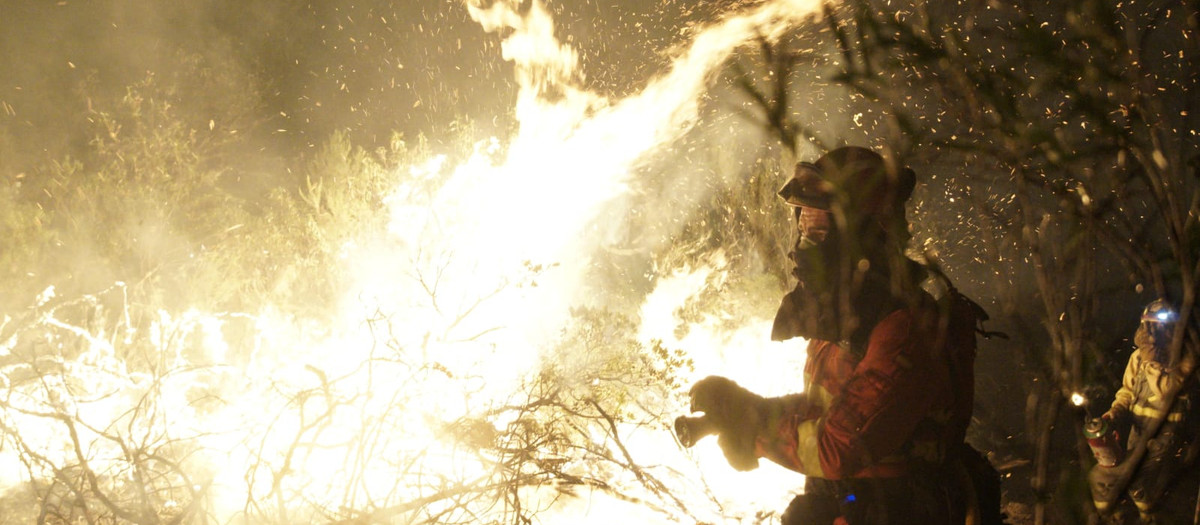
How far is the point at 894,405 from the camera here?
1.84 m

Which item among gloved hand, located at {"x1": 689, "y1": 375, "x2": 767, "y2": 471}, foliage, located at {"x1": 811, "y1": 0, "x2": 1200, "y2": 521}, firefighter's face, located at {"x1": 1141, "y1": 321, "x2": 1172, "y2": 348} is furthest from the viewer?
firefighter's face, located at {"x1": 1141, "y1": 321, "x2": 1172, "y2": 348}

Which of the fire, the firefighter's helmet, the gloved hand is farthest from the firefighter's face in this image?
the gloved hand

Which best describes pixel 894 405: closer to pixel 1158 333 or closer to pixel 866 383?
pixel 866 383

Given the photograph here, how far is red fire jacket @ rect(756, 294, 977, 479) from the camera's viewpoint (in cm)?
185

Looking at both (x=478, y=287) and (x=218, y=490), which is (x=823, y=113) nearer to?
(x=478, y=287)

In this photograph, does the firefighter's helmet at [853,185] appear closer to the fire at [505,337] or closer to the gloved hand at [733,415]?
the gloved hand at [733,415]

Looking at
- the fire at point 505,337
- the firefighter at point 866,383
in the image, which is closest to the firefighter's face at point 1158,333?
the fire at point 505,337

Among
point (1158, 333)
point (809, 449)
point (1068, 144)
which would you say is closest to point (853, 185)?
point (1068, 144)

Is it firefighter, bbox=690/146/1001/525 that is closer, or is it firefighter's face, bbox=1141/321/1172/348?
firefighter, bbox=690/146/1001/525

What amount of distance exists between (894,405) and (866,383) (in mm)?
82

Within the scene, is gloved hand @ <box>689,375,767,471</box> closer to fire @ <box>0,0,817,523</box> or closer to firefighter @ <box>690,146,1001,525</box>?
firefighter @ <box>690,146,1001,525</box>

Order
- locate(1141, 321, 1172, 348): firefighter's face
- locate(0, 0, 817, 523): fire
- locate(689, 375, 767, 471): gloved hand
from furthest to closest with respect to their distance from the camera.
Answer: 1. locate(0, 0, 817, 523): fire
2. locate(1141, 321, 1172, 348): firefighter's face
3. locate(689, 375, 767, 471): gloved hand

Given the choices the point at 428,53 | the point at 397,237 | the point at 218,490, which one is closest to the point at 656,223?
the point at 397,237

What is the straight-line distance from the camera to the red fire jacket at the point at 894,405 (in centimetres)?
185
